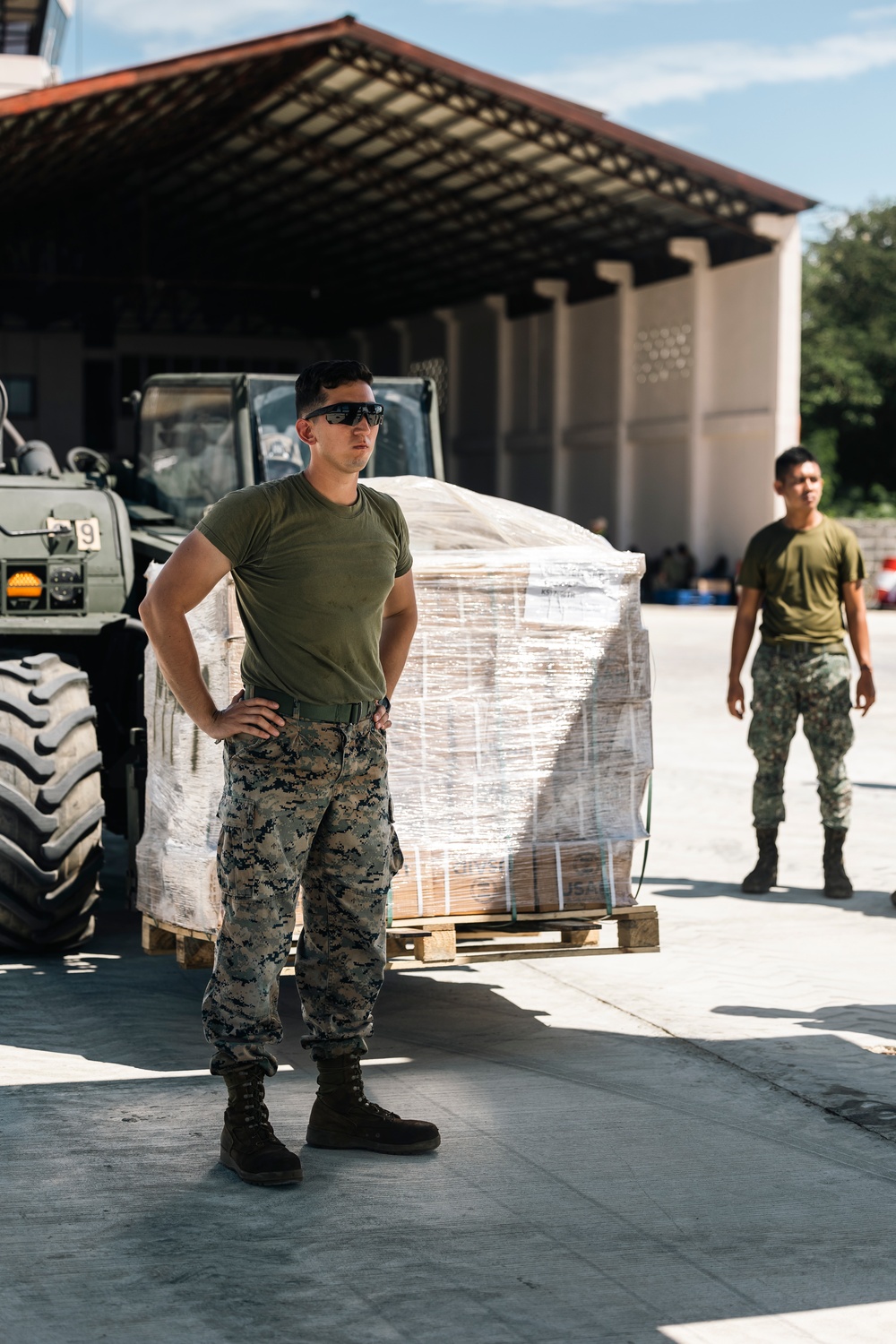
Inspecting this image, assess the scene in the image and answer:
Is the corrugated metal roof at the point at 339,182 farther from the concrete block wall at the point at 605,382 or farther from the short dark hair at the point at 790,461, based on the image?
the short dark hair at the point at 790,461

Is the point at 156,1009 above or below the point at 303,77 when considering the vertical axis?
below

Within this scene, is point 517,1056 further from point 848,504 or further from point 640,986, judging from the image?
point 848,504

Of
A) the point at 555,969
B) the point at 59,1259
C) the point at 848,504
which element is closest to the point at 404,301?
the point at 848,504

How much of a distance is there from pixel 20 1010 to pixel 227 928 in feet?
6.03

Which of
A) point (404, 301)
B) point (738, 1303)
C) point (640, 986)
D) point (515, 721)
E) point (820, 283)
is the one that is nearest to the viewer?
point (738, 1303)

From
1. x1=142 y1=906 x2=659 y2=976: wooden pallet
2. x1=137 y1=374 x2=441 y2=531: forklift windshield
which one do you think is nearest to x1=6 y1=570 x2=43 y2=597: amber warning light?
x1=137 y1=374 x2=441 y2=531: forklift windshield

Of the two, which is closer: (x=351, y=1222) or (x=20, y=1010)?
(x=351, y=1222)

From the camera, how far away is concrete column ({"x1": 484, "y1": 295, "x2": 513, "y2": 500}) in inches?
1629

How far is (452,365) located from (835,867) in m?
37.0

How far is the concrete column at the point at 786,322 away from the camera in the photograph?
30.6 metres

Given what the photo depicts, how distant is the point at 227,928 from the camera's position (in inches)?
175

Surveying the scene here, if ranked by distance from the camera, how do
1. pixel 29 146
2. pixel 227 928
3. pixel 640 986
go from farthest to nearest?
pixel 29 146, pixel 640 986, pixel 227 928

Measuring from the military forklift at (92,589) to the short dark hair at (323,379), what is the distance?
2.43 m

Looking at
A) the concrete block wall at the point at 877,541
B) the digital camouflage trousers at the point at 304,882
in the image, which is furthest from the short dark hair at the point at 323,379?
the concrete block wall at the point at 877,541
